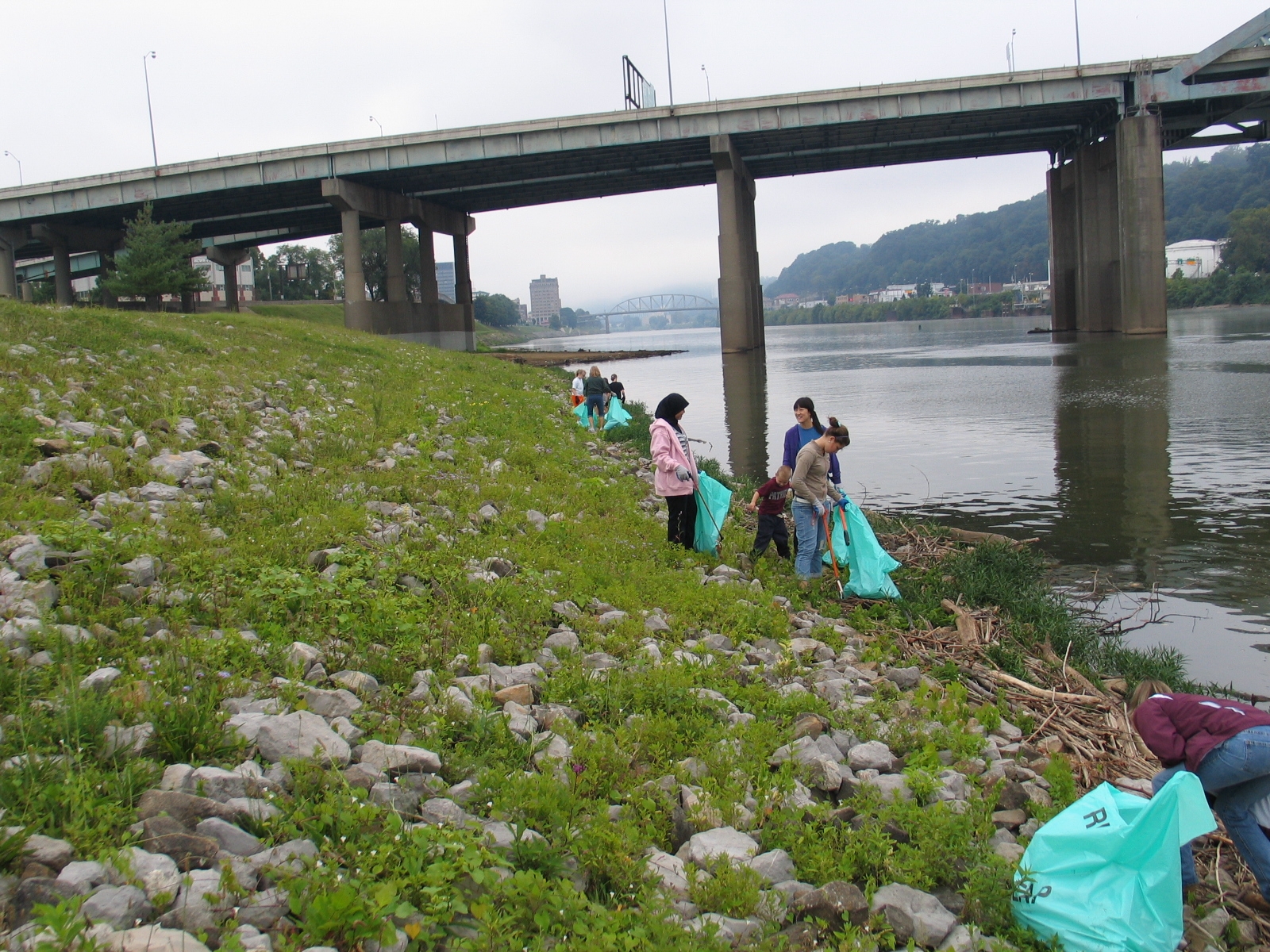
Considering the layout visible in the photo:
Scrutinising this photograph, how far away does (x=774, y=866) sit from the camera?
409 cm

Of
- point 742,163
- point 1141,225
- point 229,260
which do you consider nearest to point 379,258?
point 229,260

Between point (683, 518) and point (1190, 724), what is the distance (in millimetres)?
6250

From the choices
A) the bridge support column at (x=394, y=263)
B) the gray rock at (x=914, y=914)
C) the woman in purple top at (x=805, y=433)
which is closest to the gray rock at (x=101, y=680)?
the gray rock at (x=914, y=914)

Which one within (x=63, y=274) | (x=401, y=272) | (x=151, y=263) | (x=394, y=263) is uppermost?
(x=63, y=274)

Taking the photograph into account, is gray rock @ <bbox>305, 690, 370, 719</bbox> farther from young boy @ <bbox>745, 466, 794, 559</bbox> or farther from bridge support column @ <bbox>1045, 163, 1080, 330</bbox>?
bridge support column @ <bbox>1045, 163, 1080, 330</bbox>

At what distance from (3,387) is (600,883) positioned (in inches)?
358

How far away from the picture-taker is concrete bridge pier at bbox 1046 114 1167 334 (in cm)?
5500

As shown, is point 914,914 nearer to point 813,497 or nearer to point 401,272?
point 813,497

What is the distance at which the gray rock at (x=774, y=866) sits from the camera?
4059mm

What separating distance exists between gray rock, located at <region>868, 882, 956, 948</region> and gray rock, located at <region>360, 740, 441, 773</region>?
2.15 metres

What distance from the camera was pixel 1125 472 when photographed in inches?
623

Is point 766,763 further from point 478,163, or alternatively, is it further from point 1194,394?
point 478,163

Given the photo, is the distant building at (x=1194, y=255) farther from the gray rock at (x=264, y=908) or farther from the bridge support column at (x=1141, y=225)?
the gray rock at (x=264, y=908)

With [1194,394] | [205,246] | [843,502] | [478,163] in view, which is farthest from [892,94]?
[205,246]
